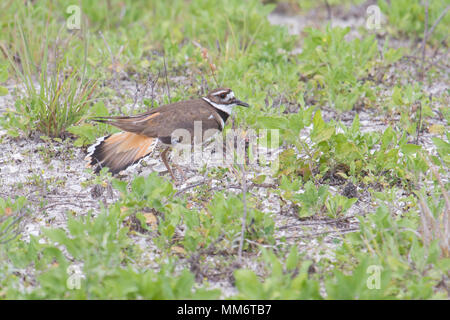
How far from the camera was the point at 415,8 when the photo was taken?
27.4ft

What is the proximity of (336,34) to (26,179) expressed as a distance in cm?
390

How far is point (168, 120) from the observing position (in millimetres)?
5363

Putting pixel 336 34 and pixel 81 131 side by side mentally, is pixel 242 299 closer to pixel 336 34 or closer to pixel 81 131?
pixel 81 131

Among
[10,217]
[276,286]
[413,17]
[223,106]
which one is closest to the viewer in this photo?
[276,286]

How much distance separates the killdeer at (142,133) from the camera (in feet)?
17.3

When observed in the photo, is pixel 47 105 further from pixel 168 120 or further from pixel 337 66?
pixel 337 66

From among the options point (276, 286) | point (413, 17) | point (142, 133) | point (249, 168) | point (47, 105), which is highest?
point (413, 17)

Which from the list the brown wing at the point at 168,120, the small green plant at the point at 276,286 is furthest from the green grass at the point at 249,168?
the brown wing at the point at 168,120

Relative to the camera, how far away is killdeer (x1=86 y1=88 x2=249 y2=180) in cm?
527

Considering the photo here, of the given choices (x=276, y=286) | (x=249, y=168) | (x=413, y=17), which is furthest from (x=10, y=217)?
(x=413, y=17)

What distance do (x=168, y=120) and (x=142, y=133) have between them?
26 centimetres

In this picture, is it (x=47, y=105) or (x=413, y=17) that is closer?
(x=47, y=105)

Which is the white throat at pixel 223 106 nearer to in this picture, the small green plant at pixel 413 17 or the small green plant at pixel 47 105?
the small green plant at pixel 47 105

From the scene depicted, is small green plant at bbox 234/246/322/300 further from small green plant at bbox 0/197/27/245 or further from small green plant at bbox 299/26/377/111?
small green plant at bbox 299/26/377/111
